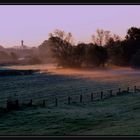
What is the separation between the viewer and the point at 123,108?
17.4m

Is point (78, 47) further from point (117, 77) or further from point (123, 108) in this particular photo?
point (123, 108)

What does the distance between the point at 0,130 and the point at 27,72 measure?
118ft

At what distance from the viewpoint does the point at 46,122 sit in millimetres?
13750

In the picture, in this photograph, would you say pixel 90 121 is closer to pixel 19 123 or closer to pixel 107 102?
pixel 19 123
